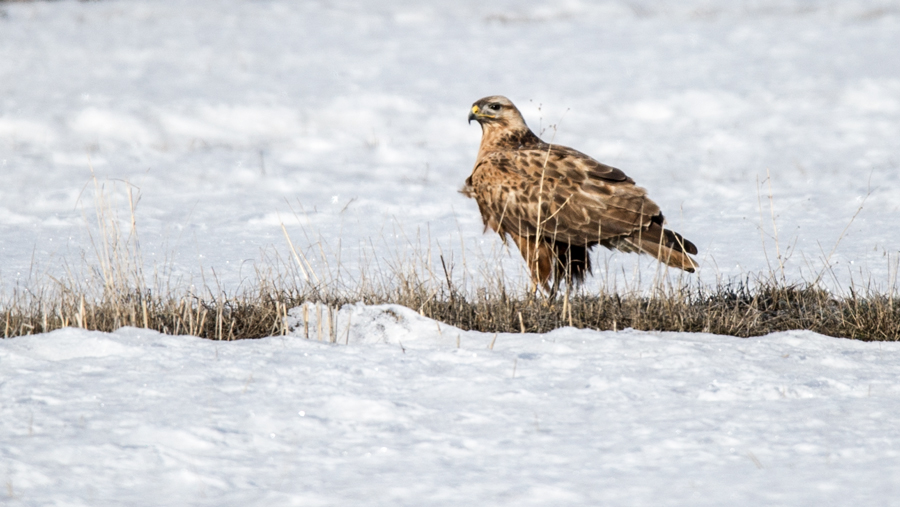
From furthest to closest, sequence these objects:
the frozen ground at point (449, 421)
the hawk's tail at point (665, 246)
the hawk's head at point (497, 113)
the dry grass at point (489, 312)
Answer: the hawk's head at point (497, 113) → the hawk's tail at point (665, 246) → the dry grass at point (489, 312) → the frozen ground at point (449, 421)

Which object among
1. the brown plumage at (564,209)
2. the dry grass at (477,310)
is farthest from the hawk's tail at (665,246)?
the dry grass at (477,310)

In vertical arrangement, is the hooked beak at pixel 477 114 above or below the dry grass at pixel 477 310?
above

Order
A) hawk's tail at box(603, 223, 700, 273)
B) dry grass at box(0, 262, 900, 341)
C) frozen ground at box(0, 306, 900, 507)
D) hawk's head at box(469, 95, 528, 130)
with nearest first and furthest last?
Answer: frozen ground at box(0, 306, 900, 507) < dry grass at box(0, 262, 900, 341) < hawk's tail at box(603, 223, 700, 273) < hawk's head at box(469, 95, 528, 130)

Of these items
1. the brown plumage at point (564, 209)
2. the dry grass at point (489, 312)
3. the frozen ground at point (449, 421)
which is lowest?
the frozen ground at point (449, 421)

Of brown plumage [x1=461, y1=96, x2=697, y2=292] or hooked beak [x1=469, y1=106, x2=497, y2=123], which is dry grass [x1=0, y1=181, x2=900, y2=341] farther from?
hooked beak [x1=469, y1=106, x2=497, y2=123]

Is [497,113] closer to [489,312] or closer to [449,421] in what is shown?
[489,312]

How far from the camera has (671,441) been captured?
3533 millimetres

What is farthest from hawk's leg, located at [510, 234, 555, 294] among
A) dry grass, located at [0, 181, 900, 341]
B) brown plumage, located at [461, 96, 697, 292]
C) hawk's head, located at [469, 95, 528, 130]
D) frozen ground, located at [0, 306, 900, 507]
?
frozen ground, located at [0, 306, 900, 507]

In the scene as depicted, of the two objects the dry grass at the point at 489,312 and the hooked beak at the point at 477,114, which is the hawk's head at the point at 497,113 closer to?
the hooked beak at the point at 477,114

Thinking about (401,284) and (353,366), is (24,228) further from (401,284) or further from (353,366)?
(353,366)

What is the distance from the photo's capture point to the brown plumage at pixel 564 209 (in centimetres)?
669

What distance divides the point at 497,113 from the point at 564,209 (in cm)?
108

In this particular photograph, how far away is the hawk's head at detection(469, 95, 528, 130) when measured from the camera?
7242 millimetres

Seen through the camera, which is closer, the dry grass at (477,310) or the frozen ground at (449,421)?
the frozen ground at (449,421)
